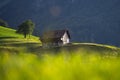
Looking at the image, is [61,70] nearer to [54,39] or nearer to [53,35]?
[54,39]

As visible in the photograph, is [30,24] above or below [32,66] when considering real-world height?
above

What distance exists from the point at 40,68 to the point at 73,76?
391 mm

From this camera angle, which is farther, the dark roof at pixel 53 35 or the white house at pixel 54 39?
the dark roof at pixel 53 35

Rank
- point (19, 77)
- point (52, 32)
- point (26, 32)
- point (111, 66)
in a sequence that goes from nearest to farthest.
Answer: point (19, 77)
point (111, 66)
point (52, 32)
point (26, 32)

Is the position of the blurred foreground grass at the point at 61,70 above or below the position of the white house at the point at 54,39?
below

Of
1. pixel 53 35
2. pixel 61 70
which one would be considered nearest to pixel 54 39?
pixel 53 35

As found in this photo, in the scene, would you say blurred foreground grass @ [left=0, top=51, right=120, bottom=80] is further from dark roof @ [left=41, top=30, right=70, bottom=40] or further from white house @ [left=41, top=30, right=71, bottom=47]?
dark roof @ [left=41, top=30, right=70, bottom=40]

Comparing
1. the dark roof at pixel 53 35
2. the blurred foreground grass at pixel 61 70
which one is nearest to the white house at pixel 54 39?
the dark roof at pixel 53 35

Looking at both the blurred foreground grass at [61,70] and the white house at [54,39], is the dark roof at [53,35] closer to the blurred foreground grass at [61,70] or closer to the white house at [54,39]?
the white house at [54,39]

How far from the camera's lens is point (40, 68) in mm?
Answer: 3314

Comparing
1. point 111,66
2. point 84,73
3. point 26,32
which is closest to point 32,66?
point 84,73

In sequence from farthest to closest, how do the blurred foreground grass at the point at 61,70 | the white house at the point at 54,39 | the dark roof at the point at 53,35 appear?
the dark roof at the point at 53,35
the white house at the point at 54,39
the blurred foreground grass at the point at 61,70

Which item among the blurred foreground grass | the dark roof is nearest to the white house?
the dark roof

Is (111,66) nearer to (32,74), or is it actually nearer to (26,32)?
(32,74)
